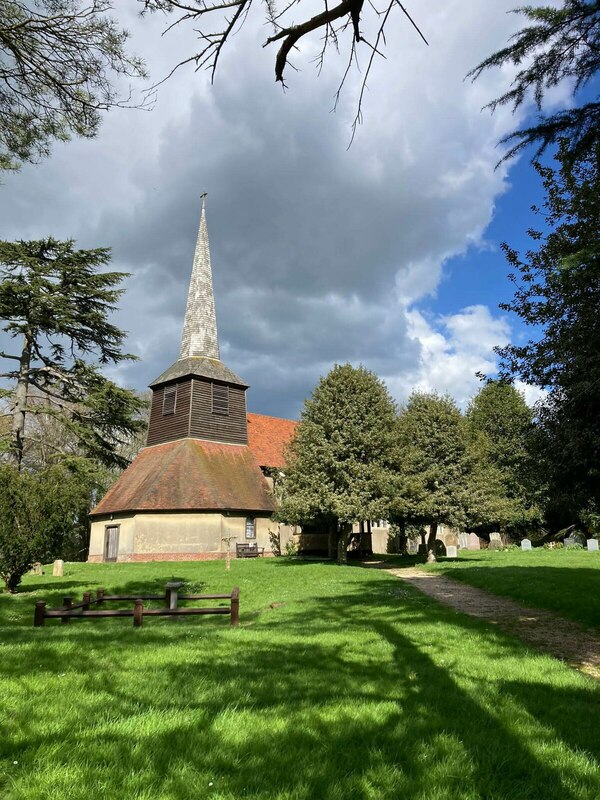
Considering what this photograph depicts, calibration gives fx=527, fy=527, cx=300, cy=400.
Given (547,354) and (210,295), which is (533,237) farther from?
(210,295)

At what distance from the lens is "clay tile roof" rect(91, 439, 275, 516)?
104 feet

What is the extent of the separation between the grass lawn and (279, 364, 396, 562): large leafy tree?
55.4 ft

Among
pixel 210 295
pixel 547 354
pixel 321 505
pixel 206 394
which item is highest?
pixel 210 295

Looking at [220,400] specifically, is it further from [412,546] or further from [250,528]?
[412,546]

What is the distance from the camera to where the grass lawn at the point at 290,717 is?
3541mm

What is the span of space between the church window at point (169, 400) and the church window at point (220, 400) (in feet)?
9.37

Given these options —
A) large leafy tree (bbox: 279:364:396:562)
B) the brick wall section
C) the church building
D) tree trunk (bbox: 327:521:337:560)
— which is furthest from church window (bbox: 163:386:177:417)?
tree trunk (bbox: 327:521:337:560)

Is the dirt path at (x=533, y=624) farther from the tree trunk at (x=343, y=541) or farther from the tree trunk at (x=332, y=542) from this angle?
the tree trunk at (x=332, y=542)

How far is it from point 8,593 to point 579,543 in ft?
115

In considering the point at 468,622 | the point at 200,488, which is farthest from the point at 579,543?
the point at 468,622

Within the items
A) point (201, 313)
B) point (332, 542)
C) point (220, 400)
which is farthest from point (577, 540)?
point (201, 313)

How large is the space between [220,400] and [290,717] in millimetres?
34492

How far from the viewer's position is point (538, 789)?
3645mm

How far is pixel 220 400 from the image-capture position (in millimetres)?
38562
